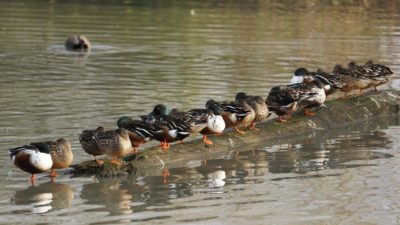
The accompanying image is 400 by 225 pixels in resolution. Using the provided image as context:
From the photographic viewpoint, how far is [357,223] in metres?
10.8

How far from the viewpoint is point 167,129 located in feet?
45.7

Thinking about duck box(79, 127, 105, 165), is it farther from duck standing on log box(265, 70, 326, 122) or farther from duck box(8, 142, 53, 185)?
duck standing on log box(265, 70, 326, 122)

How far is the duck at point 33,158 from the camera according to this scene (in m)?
12.5

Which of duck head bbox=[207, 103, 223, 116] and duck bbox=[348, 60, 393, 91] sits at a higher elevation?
duck bbox=[348, 60, 393, 91]

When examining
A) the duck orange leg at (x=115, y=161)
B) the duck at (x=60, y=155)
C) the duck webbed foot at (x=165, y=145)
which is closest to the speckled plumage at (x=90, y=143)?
the duck orange leg at (x=115, y=161)

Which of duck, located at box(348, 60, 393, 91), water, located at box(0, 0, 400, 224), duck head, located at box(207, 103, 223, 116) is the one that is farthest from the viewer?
duck, located at box(348, 60, 393, 91)

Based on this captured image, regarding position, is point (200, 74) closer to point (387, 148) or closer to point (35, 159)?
point (387, 148)

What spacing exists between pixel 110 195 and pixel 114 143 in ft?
3.93

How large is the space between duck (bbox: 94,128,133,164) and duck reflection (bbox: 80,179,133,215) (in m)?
0.51

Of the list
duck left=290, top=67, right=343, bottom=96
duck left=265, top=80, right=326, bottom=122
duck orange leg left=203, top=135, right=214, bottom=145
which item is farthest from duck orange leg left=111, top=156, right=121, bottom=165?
duck left=290, top=67, right=343, bottom=96

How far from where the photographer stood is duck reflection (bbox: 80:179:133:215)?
11.5m

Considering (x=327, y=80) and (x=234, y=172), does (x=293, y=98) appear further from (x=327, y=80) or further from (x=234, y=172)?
(x=234, y=172)

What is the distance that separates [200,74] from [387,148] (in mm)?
8624

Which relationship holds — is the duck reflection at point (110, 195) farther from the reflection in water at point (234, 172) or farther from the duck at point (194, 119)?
the duck at point (194, 119)
